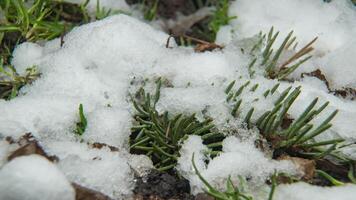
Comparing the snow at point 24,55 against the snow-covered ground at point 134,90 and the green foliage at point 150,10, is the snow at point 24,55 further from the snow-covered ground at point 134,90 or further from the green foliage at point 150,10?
the green foliage at point 150,10

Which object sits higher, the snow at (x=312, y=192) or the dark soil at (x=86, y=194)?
the snow at (x=312, y=192)

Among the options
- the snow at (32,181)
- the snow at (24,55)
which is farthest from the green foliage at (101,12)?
the snow at (32,181)

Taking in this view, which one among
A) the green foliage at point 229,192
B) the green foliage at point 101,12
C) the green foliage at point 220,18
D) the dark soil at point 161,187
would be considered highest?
the green foliage at point 220,18

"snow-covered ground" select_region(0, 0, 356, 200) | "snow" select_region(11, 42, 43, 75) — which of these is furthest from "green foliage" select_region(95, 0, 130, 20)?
"snow" select_region(11, 42, 43, 75)

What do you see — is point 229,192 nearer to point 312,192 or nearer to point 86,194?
point 312,192

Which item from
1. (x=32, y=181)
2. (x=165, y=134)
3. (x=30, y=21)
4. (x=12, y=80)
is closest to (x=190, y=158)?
(x=165, y=134)

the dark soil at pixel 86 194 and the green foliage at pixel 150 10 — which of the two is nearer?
the dark soil at pixel 86 194

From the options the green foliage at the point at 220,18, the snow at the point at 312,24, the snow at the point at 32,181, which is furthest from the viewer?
the green foliage at the point at 220,18

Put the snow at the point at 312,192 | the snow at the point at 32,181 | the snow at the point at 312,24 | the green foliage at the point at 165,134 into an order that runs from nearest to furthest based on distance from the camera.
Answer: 1. the snow at the point at 32,181
2. the snow at the point at 312,192
3. the green foliage at the point at 165,134
4. the snow at the point at 312,24
